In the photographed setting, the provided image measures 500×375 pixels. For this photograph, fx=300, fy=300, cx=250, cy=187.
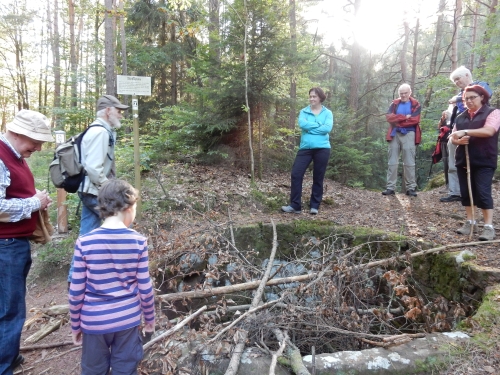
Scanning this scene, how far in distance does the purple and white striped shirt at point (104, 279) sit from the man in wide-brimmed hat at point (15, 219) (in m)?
0.76

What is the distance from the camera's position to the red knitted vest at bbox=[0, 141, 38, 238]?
7.14 feet

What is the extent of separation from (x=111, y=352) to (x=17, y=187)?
Result: 1395 mm

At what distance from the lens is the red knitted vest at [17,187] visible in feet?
7.14

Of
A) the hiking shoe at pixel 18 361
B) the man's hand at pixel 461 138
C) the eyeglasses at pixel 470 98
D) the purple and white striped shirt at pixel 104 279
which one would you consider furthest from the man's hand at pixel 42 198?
the eyeglasses at pixel 470 98

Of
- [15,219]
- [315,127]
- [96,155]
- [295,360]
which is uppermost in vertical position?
[315,127]

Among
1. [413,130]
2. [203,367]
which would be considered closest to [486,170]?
[413,130]

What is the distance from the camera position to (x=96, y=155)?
3.19m

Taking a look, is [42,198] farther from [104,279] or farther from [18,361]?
[18,361]

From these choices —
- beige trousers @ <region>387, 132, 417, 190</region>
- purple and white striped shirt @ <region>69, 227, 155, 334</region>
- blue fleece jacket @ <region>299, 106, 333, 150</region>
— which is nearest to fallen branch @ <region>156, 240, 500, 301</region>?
purple and white striped shirt @ <region>69, 227, 155, 334</region>

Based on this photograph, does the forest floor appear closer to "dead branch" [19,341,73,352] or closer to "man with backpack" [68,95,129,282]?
"dead branch" [19,341,73,352]

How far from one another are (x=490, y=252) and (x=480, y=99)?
6.22 feet

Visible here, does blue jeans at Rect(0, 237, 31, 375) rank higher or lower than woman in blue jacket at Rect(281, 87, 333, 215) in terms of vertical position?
lower

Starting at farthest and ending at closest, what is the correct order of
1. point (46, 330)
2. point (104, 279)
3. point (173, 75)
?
point (173, 75) → point (46, 330) → point (104, 279)

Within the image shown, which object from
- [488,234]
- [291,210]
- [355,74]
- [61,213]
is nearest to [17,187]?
[61,213]
